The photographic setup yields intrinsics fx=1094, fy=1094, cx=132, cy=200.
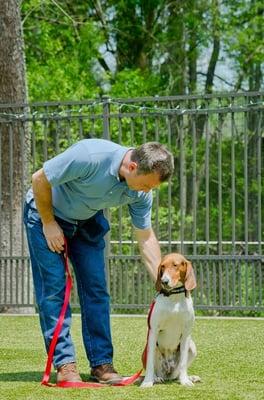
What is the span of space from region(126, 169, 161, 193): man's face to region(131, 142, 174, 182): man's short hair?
23 mm

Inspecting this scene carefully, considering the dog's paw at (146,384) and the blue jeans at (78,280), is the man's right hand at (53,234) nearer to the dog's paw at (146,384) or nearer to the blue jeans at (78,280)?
the blue jeans at (78,280)

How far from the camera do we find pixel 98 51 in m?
26.9

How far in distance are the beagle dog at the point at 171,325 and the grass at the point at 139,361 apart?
0.40ft

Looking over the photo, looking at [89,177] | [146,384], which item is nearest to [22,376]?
[146,384]

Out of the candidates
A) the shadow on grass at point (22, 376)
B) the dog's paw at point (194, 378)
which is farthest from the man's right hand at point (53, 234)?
the dog's paw at point (194, 378)

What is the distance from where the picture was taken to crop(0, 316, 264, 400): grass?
6.04 m

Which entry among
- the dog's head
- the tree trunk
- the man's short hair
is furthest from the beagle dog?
the tree trunk

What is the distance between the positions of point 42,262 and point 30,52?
70.0 ft

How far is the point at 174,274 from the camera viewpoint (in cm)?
629

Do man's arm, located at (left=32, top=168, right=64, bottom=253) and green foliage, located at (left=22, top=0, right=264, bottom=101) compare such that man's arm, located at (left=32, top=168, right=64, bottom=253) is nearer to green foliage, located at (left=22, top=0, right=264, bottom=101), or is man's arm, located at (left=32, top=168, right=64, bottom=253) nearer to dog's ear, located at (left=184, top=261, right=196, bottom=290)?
dog's ear, located at (left=184, top=261, right=196, bottom=290)

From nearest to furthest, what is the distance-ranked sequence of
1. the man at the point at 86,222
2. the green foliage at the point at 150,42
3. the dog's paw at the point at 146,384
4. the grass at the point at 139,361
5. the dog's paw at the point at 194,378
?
the man at the point at 86,222
the grass at the point at 139,361
the dog's paw at the point at 146,384
the dog's paw at the point at 194,378
the green foliage at the point at 150,42

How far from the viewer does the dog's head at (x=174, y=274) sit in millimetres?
6281

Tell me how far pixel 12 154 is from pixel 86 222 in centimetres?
Result: 557

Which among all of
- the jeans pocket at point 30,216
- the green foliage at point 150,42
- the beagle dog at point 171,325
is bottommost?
the beagle dog at point 171,325
